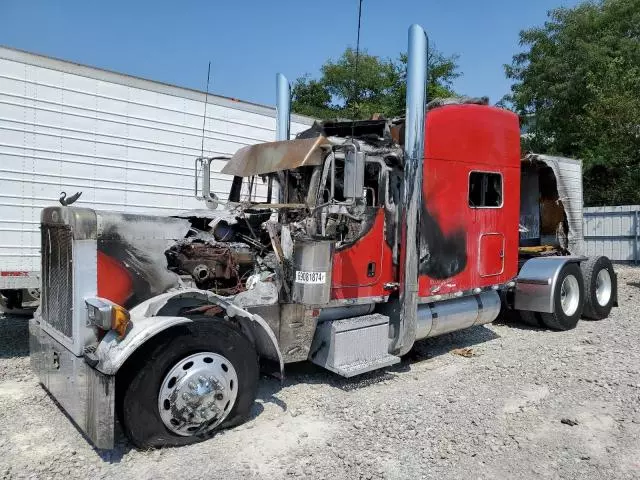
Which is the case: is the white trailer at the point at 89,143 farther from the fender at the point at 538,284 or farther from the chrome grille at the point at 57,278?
the fender at the point at 538,284

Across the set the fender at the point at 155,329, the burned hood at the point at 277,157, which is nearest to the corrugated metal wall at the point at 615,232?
the burned hood at the point at 277,157

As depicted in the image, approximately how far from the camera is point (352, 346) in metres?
5.15

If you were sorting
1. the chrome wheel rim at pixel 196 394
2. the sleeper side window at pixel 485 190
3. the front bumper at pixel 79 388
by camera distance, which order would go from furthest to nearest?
the sleeper side window at pixel 485 190
the chrome wheel rim at pixel 196 394
the front bumper at pixel 79 388

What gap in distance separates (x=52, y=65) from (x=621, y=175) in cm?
1901

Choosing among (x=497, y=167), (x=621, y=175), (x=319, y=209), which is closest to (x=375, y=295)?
(x=319, y=209)

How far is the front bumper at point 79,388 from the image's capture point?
350cm

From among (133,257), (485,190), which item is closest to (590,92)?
(485,190)

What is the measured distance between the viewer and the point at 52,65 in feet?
19.6

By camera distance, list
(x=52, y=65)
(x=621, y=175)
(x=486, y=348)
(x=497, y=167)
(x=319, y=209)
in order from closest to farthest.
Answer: (x=319, y=209) < (x=52, y=65) < (x=497, y=167) < (x=486, y=348) < (x=621, y=175)

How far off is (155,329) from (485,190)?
4.16m

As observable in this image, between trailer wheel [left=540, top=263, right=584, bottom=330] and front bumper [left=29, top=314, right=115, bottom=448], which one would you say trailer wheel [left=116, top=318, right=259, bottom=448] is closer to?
front bumper [left=29, top=314, right=115, bottom=448]

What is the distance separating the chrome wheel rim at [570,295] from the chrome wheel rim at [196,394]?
19.5 ft

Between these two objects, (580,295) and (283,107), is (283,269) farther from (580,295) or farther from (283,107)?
(580,295)

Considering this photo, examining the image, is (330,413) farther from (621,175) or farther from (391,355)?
(621,175)
